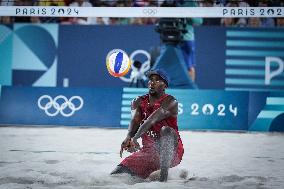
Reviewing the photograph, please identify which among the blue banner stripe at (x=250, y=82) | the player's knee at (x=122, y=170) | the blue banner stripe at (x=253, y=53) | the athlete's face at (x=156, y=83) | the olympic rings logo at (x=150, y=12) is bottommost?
the player's knee at (x=122, y=170)

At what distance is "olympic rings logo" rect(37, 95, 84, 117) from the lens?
44.5 ft

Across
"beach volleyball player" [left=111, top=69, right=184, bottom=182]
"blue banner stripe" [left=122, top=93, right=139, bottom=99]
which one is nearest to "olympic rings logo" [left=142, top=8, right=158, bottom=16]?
"blue banner stripe" [left=122, top=93, right=139, bottom=99]

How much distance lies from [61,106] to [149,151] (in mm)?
8221

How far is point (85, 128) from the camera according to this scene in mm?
13391

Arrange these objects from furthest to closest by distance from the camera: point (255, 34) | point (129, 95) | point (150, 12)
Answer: point (255, 34), point (129, 95), point (150, 12)

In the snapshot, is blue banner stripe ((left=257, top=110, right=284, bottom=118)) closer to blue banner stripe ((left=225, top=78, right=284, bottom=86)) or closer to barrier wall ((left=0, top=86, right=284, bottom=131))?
barrier wall ((left=0, top=86, right=284, bottom=131))

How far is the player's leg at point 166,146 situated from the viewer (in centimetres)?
532

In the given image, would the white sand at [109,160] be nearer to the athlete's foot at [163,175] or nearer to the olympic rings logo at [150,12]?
the athlete's foot at [163,175]

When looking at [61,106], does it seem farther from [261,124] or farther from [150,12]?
[261,124]

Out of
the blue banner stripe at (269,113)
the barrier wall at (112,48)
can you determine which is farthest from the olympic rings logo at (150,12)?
the blue banner stripe at (269,113)

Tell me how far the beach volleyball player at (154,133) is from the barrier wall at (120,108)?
298 inches

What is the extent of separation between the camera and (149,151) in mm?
5746

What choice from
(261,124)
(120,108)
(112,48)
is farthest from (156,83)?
(112,48)

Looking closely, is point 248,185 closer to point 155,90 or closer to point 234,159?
point 155,90
